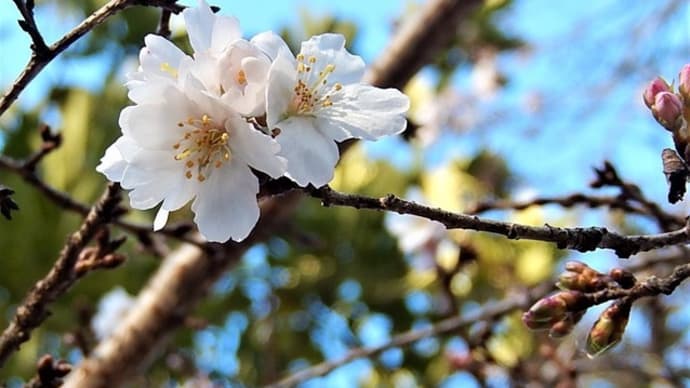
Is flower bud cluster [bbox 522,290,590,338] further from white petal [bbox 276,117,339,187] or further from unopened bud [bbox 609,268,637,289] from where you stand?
white petal [bbox 276,117,339,187]

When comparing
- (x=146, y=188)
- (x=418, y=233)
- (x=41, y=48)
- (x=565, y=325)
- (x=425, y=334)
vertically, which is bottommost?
(x=418, y=233)

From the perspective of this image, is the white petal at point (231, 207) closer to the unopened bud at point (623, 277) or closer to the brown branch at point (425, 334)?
the unopened bud at point (623, 277)

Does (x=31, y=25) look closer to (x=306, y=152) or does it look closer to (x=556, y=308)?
(x=306, y=152)

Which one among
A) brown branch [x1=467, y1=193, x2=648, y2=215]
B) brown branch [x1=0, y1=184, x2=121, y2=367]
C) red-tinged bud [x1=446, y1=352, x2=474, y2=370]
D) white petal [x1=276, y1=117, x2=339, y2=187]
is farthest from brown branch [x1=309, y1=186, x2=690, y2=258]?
red-tinged bud [x1=446, y1=352, x2=474, y2=370]

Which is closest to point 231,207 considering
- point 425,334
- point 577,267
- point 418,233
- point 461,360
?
point 577,267

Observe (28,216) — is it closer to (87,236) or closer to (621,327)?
(87,236)

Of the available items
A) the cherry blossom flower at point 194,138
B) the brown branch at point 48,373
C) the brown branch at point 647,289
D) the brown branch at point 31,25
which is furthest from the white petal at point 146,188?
the brown branch at point 647,289
